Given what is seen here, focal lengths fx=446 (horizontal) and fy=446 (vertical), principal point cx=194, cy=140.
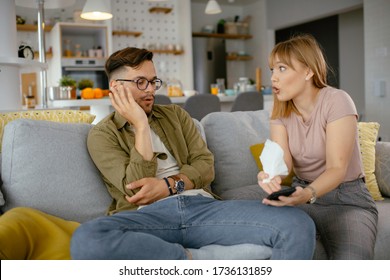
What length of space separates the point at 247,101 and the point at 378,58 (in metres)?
2.73

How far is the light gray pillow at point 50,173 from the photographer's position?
70.5 inches

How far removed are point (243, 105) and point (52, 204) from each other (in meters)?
3.20

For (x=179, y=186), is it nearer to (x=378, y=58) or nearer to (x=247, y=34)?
(x=378, y=58)

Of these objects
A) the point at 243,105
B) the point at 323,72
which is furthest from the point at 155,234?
the point at 243,105

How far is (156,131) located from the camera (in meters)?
1.89

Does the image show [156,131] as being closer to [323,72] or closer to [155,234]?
[155,234]

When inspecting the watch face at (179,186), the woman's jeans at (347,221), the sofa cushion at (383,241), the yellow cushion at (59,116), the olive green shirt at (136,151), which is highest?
the yellow cushion at (59,116)

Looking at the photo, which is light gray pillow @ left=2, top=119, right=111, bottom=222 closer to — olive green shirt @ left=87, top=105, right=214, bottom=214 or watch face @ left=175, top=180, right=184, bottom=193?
→ olive green shirt @ left=87, top=105, right=214, bottom=214

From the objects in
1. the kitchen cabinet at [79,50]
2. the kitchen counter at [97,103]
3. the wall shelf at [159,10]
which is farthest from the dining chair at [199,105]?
the wall shelf at [159,10]

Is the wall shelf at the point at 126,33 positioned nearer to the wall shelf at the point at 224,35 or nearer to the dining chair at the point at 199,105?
the wall shelf at the point at 224,35

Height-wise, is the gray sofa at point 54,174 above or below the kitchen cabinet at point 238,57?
below

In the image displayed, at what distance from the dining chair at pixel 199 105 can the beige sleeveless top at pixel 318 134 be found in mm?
2395

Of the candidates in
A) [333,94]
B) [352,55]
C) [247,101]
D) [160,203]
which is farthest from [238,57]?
[160,203]

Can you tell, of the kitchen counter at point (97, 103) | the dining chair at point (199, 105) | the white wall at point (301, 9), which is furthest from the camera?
the white wall at point (301, 9)
